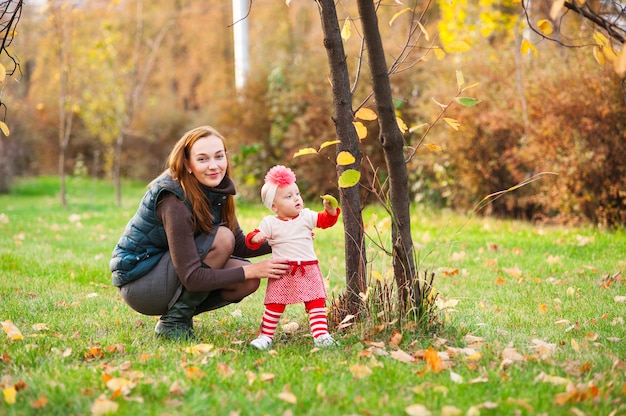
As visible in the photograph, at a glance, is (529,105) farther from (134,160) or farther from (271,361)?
(134,160)

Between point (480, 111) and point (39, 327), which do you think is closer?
point (39, 327)

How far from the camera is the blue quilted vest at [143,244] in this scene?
10.8 ft

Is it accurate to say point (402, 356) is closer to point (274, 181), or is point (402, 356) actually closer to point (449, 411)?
point (449, 411)

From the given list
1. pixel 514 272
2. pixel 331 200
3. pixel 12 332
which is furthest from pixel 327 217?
pixel 514 272

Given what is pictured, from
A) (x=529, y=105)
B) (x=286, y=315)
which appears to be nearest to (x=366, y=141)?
(x=529, y=105)

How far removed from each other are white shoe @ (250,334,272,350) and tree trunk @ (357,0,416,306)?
664 mm

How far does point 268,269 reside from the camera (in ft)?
10.2

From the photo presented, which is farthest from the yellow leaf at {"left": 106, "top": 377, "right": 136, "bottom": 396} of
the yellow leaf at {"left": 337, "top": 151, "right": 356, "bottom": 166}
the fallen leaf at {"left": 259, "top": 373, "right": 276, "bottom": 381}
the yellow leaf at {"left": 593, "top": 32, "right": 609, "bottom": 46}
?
the yellow leaf at {"left": 593, "top": 32, "right": 609, "bottom": 46}

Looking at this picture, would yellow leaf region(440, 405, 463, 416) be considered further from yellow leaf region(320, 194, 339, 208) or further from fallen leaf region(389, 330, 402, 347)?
yellow leaf region(320, 194, 339, 208)

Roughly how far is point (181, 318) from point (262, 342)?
468mm

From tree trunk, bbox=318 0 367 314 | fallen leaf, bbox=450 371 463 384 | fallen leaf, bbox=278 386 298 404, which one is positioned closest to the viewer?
fallen leaf, bbox=278 386 298 404

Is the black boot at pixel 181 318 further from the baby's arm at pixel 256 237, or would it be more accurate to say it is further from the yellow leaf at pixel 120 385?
the yellow leaf at pixel 120 385

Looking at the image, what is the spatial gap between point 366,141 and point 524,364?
715 centimetres

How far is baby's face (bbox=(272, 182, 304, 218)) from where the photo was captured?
10.3ft
